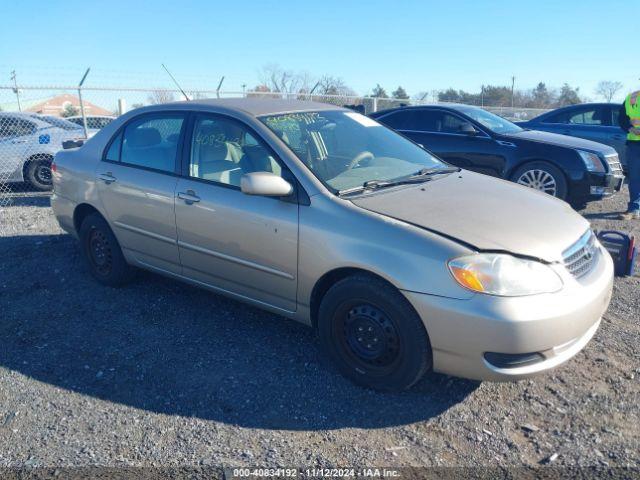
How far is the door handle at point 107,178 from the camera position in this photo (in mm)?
4511

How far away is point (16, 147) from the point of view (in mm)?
Answer: 8906

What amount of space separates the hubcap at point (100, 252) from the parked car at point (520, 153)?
16.5 ft

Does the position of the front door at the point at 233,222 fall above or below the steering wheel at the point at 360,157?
below

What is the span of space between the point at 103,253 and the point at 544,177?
5.69 m

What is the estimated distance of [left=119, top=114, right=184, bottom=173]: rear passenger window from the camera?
164 inches

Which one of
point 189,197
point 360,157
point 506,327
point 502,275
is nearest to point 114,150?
point 189,197

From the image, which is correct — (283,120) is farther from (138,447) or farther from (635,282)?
(635,282)

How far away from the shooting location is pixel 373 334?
10.2 ft

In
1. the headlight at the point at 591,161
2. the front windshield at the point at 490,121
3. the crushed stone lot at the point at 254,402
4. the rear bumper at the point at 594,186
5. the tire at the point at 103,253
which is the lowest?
the crushed stone lot at the point at 254,402

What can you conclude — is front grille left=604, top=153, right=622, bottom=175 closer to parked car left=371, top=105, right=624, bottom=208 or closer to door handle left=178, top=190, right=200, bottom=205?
parked car left=371, top=105, right=624, bottom=208

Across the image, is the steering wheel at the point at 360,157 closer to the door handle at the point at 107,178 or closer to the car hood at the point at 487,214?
the car hood at the point at 487,214

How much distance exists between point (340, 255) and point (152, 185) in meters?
1.83

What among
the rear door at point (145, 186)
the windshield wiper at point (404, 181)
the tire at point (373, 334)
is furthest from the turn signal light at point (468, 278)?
the rear door at point (145, 186)

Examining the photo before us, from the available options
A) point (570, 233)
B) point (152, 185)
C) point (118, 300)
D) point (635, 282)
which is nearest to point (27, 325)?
point (118, 300)
